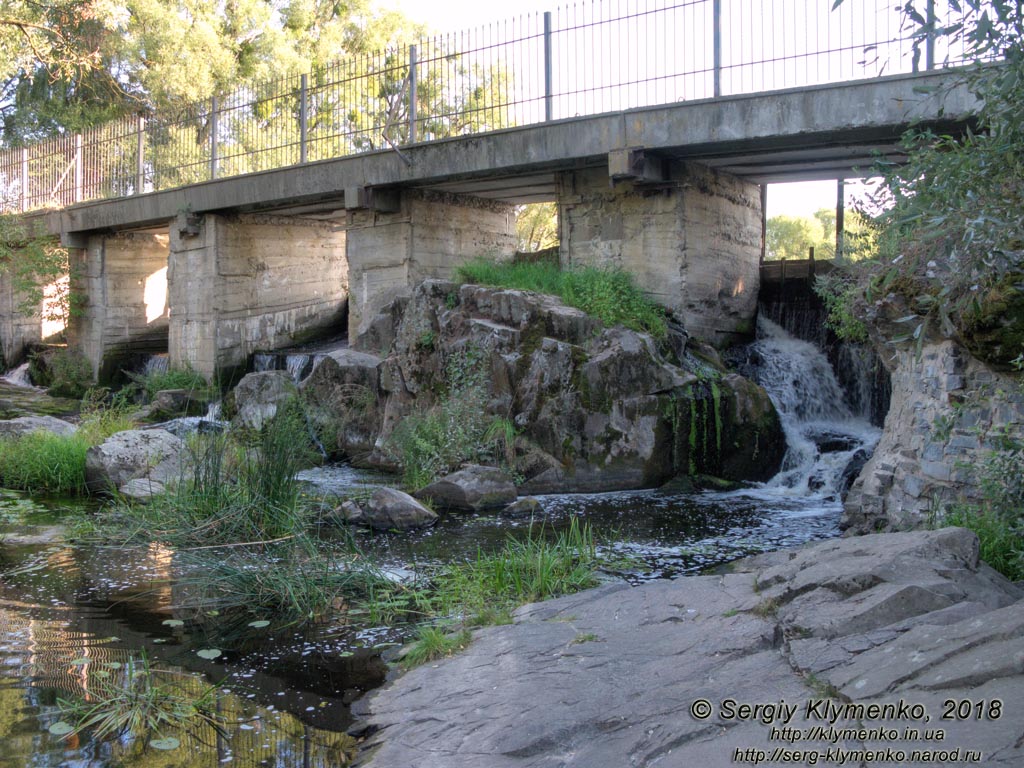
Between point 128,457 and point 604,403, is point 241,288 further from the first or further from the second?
point 604,403

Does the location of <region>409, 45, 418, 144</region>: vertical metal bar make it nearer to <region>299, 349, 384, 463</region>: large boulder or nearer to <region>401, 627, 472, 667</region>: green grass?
<region>299, 349, 384, 463</region>: large boulder

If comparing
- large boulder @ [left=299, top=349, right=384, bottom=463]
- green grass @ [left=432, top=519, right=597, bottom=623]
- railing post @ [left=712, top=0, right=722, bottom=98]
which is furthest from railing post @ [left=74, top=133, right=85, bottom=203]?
green grass @ [left=432, top=519, right=597, bottom=623]

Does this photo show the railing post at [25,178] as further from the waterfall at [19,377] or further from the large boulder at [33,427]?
the large boulder at [33,427]

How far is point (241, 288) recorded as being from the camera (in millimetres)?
16266

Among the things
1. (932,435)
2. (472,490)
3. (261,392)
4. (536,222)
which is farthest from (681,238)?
(536,222)

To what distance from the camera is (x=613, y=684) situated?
381 centimetres

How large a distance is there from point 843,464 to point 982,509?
3761 mm

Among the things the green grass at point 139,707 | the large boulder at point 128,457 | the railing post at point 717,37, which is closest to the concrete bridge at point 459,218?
the railing post at point 717,37

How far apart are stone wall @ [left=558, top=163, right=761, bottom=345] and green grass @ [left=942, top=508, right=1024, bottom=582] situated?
634 centimetres

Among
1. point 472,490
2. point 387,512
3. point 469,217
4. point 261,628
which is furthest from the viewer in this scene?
point 469,217

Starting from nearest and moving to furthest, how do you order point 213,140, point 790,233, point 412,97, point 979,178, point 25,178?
point 979,178
point 412,97
point 213,140
point 25,178
point 790,233

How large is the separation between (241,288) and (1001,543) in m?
13.4

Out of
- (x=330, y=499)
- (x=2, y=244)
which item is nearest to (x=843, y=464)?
(x=330, y=499)

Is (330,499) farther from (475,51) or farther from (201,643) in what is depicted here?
(475,51)
